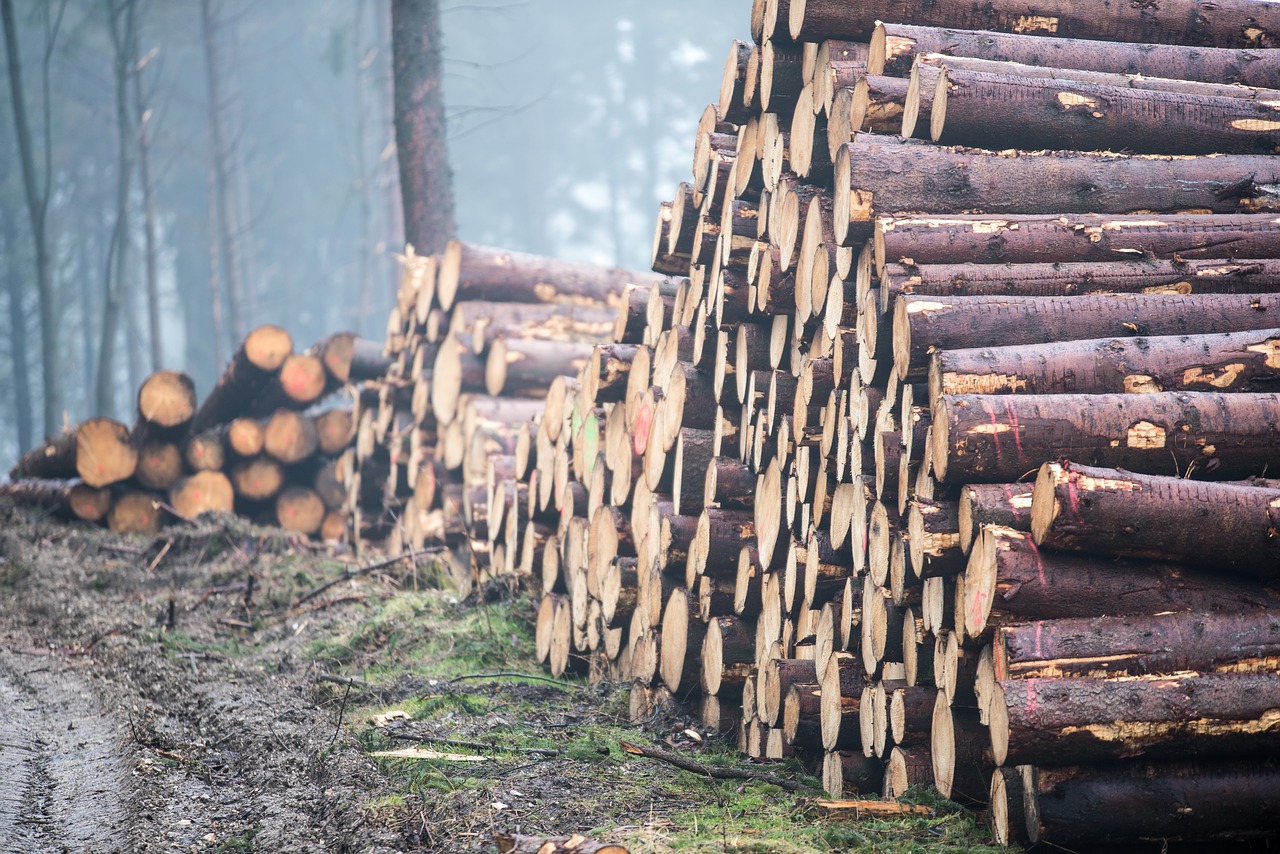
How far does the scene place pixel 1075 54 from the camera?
534cm

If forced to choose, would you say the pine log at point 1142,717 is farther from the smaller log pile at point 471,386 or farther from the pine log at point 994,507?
the smaller log pile at point 471,386

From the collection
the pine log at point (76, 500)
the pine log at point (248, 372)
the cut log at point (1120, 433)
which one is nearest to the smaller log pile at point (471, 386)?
the pine log at point (248, 372)

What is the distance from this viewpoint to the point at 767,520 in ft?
17.3

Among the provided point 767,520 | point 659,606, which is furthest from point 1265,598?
point 659,606

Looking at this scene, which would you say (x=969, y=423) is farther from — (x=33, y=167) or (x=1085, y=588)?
(x=33, y=167)

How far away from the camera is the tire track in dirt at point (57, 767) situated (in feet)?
13.3

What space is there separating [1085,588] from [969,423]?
0.65 metres

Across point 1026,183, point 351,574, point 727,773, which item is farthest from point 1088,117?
point 351,574

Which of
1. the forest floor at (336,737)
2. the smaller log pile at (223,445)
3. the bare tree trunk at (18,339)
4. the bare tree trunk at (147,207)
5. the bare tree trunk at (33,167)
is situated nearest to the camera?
the forest floor at (336,737)

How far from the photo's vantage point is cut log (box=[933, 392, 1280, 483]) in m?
3.76

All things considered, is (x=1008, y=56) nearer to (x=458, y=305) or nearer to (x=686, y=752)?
(x=686, y=752)

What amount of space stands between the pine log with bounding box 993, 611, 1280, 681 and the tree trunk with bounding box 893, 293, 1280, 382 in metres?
1.16

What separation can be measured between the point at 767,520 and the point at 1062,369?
5.57ft

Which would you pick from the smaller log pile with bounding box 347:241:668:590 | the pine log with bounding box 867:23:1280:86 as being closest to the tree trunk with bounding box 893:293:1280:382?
the pine log with bounding box 867:23:1280:86
